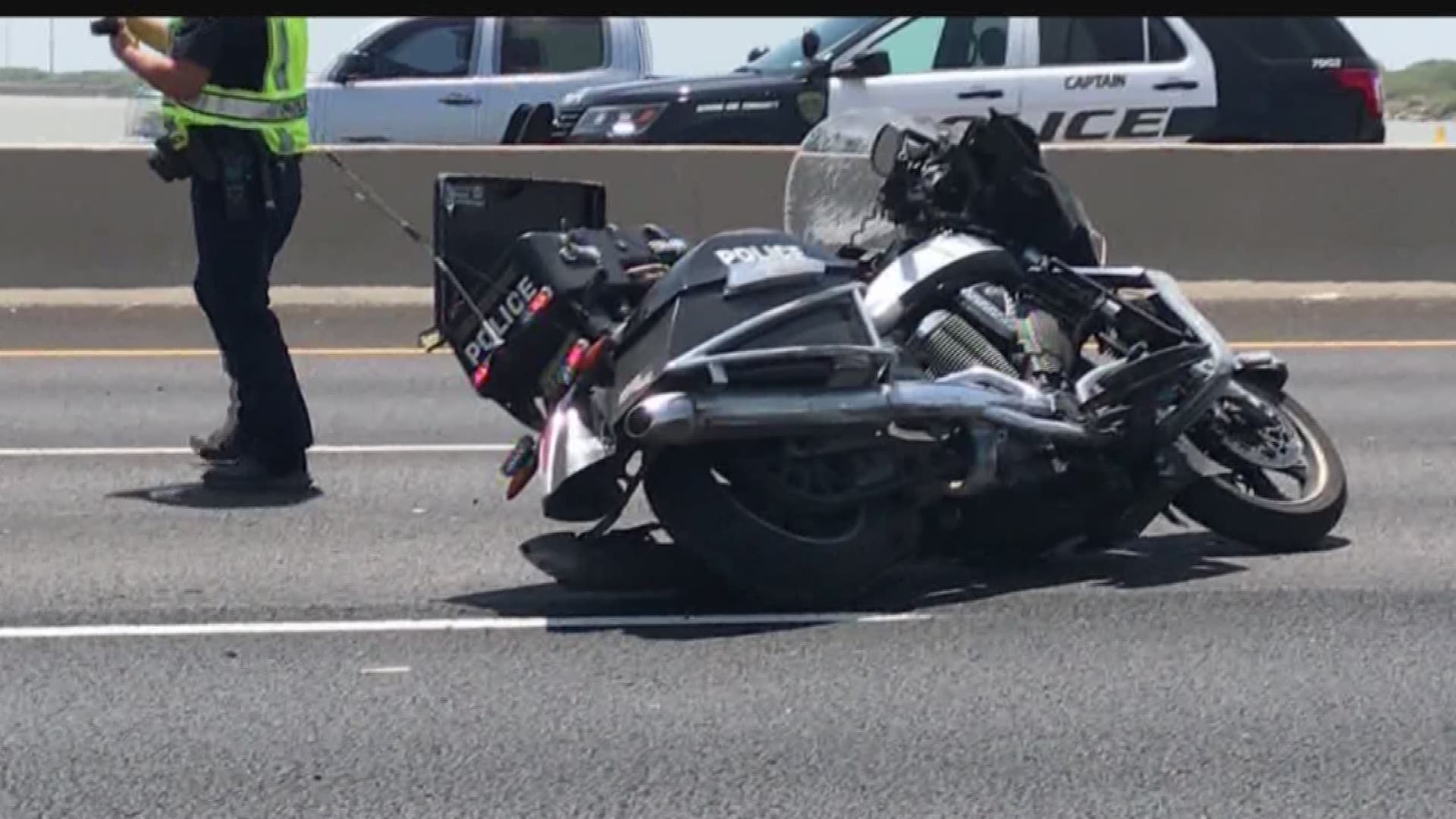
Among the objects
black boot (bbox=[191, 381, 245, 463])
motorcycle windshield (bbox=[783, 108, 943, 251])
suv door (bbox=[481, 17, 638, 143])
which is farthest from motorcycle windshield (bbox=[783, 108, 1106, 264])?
suv door (bbox=[481, 17, 638, 143])

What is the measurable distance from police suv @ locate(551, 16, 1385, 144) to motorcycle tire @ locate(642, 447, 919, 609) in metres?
9.48

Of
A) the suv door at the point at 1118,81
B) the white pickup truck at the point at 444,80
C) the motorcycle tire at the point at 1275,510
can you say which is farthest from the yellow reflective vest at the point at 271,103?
the white pickup truck at the point at 444,80

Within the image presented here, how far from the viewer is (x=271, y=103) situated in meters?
8.61

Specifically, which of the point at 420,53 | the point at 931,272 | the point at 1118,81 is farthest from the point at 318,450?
Answer: the point at 420,53

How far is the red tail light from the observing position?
16.6m

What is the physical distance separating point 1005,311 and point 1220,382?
699 mm

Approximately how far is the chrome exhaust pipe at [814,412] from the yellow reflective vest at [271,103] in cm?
235

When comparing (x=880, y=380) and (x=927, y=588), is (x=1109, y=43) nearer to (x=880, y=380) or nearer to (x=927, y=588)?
(x=927, y=588)

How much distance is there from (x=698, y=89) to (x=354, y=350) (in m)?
4.07

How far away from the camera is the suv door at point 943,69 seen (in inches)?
640

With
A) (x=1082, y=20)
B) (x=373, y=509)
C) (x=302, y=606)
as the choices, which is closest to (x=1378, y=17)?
(x=302, y=606)

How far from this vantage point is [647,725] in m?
6.02

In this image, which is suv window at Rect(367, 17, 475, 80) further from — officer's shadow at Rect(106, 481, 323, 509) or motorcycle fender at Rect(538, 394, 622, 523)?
motorcycle fender at Rect(538, 394, 622, 523)

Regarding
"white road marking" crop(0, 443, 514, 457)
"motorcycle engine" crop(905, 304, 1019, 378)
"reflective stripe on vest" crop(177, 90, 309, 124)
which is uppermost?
"reflective stripe on vest" crop(177, 90, 309, 124)
